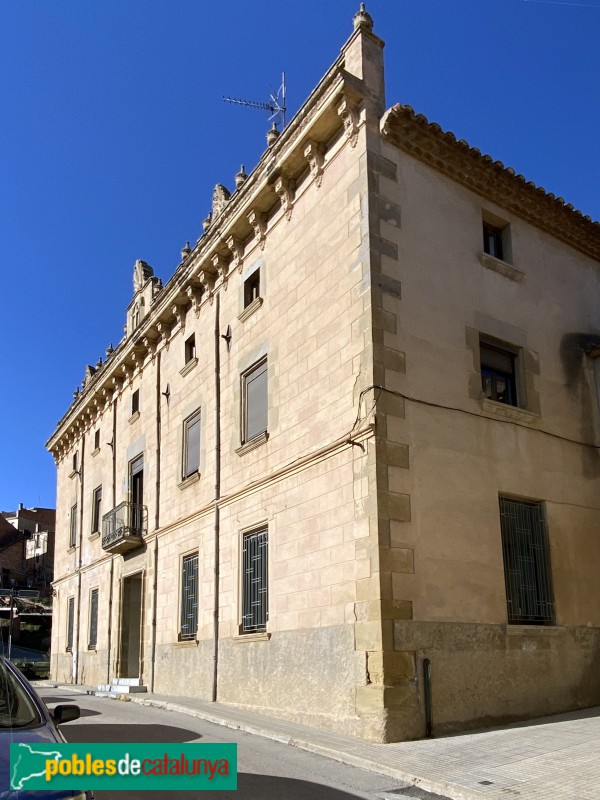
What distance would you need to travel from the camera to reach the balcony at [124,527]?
18.3 meters

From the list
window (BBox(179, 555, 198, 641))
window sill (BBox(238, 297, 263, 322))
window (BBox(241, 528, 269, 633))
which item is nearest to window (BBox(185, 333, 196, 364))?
window sill (BBox(238, 297, 263, 322))

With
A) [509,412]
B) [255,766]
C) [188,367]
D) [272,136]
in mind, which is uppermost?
[272,136]

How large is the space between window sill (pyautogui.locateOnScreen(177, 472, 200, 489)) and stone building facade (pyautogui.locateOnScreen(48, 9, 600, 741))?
156 millimetres

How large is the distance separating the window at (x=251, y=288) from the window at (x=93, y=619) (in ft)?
35.7

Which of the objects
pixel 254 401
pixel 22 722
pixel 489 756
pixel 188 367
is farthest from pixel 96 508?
pixel 22 722

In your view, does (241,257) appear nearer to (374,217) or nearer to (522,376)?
(374,217)

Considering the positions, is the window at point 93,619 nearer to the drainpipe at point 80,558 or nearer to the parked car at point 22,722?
the drainpipe at point 80,558

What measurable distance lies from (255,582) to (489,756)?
18.0 ft

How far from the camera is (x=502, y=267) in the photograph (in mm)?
13109

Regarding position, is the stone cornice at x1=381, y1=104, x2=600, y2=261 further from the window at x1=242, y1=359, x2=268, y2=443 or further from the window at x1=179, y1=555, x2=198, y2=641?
the window at x1=179, y1=555, x2=198, y2=641

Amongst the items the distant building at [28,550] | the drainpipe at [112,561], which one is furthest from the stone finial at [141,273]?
the distant building at [28,550]

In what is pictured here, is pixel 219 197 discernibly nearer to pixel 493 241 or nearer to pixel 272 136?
pixel 272 136

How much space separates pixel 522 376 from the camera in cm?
1294

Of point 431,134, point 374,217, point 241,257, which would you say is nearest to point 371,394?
point 374,217
